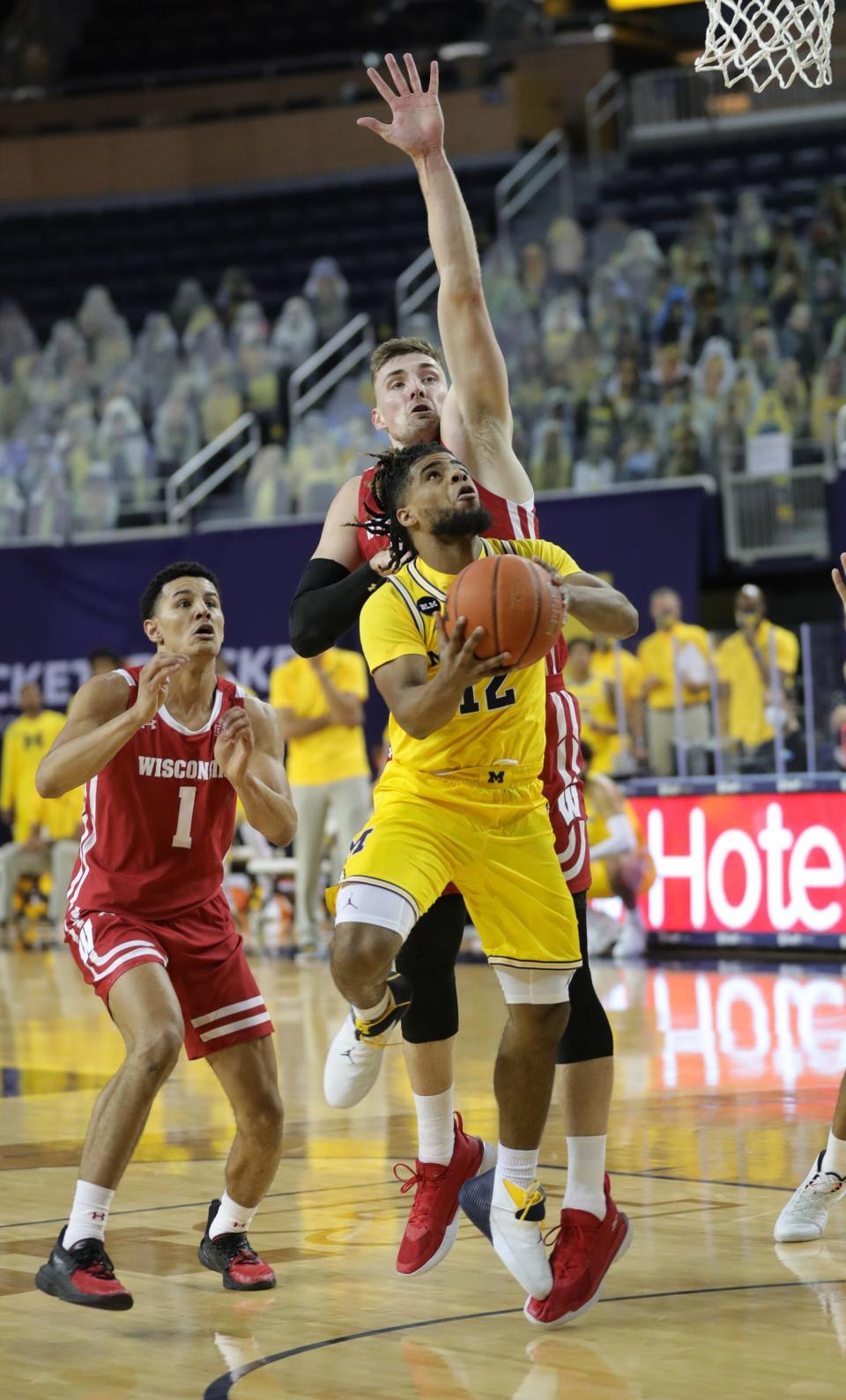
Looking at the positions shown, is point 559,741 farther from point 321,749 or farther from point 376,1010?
point 321,749

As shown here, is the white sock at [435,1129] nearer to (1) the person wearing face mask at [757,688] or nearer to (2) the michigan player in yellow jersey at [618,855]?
(2) the michigan player in yellow jersey at [618,855]

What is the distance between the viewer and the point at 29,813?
16.2m

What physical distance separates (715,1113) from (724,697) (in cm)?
579

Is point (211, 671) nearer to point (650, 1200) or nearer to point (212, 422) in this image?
point (650, 1200)

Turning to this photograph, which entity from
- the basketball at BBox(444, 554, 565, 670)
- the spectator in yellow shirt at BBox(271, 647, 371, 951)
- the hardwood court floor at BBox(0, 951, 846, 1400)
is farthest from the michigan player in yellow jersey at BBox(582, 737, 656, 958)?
the basketball at BBox(444, 554, 565, 670)

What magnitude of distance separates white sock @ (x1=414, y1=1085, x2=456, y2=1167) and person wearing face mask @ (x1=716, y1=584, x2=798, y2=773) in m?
7.69

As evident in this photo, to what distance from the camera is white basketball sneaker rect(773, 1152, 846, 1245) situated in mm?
4902

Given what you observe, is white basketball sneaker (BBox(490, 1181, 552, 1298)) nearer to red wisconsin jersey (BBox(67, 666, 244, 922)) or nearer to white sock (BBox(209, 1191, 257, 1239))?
white sock (BBox(209, 1191, 257, 1239))

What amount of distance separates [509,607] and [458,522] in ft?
1.29

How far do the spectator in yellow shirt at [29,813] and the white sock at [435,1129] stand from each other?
445 inches

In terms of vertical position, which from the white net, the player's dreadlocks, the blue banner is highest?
the blue banner

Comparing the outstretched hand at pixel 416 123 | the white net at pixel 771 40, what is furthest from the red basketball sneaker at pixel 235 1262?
the white net at pixel 771 40

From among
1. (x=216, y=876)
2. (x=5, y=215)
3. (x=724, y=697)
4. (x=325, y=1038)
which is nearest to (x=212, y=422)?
(x=5, y=215)

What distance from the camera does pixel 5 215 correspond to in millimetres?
24453
